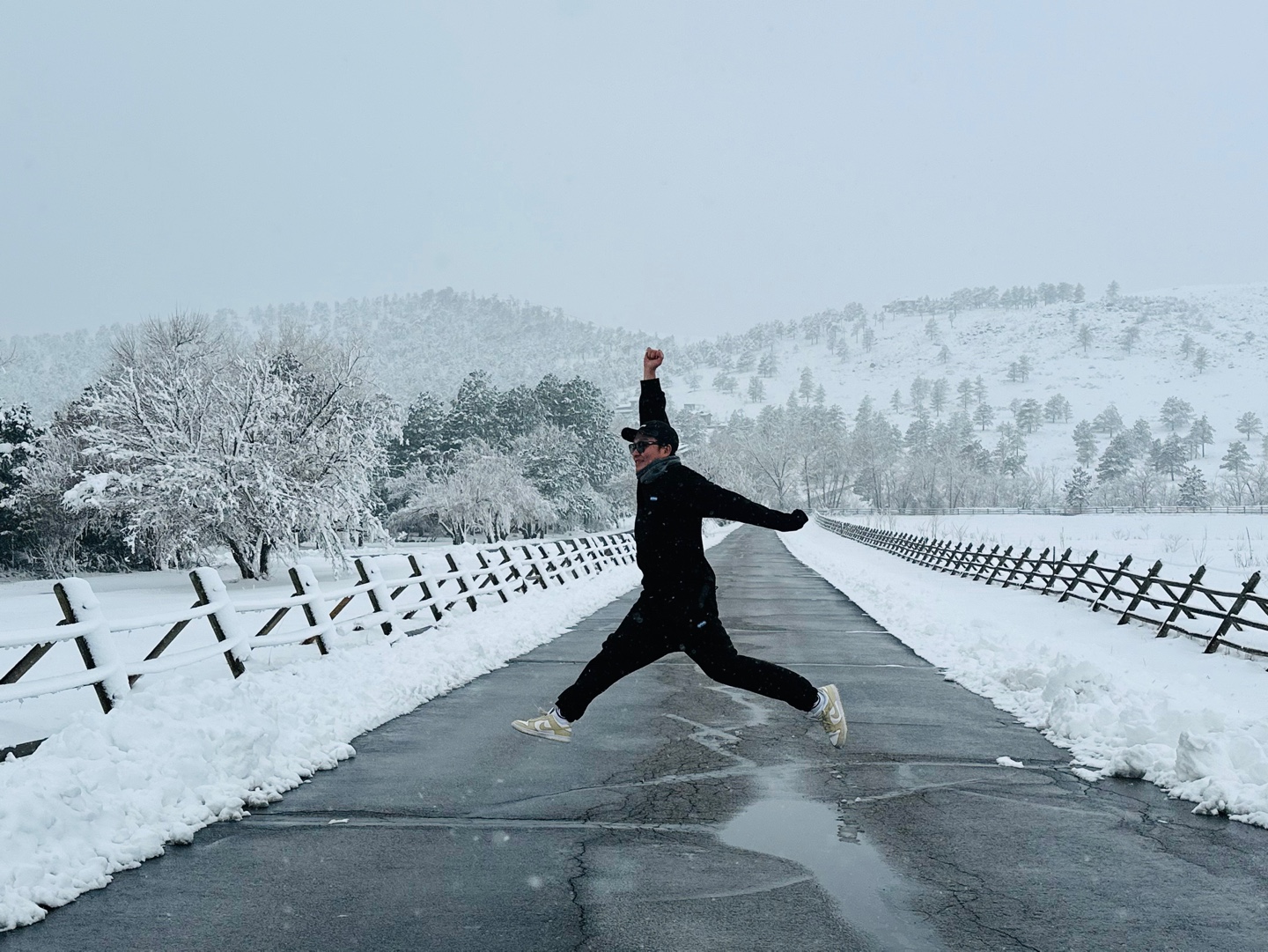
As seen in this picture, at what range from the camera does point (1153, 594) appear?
23.2 metres

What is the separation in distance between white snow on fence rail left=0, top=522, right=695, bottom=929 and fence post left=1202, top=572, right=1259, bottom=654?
8.29 meters

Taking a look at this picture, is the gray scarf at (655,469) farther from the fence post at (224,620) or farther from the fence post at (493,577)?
the fence post at (493,577)

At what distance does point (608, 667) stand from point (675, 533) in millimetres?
928

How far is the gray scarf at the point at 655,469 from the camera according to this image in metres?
6.56

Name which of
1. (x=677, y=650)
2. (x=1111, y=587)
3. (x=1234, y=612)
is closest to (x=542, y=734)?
(x=677, y=650)

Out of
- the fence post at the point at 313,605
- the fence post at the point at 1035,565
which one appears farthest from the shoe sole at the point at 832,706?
the fence post at the point at 1035,565

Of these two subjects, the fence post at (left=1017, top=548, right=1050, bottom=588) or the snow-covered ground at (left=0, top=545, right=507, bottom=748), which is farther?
the fence post at (left=1017, top=548, right=1050, bottom=588)

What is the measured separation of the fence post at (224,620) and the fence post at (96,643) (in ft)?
6.04

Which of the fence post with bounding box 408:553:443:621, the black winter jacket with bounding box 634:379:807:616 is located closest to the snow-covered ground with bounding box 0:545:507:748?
the fence post with bounding box 408:553:443:621

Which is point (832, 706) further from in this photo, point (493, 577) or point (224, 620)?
point (493, 577)

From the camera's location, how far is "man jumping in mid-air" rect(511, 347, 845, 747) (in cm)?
650

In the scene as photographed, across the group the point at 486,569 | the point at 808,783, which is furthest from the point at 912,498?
the point at 808,783

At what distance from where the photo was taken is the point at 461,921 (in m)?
4.49

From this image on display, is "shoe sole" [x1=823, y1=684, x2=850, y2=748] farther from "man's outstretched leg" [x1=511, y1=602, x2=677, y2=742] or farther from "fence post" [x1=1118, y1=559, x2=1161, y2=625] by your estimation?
"fence post" [x1=1118, y1=559, x2=1161, y2=625]
